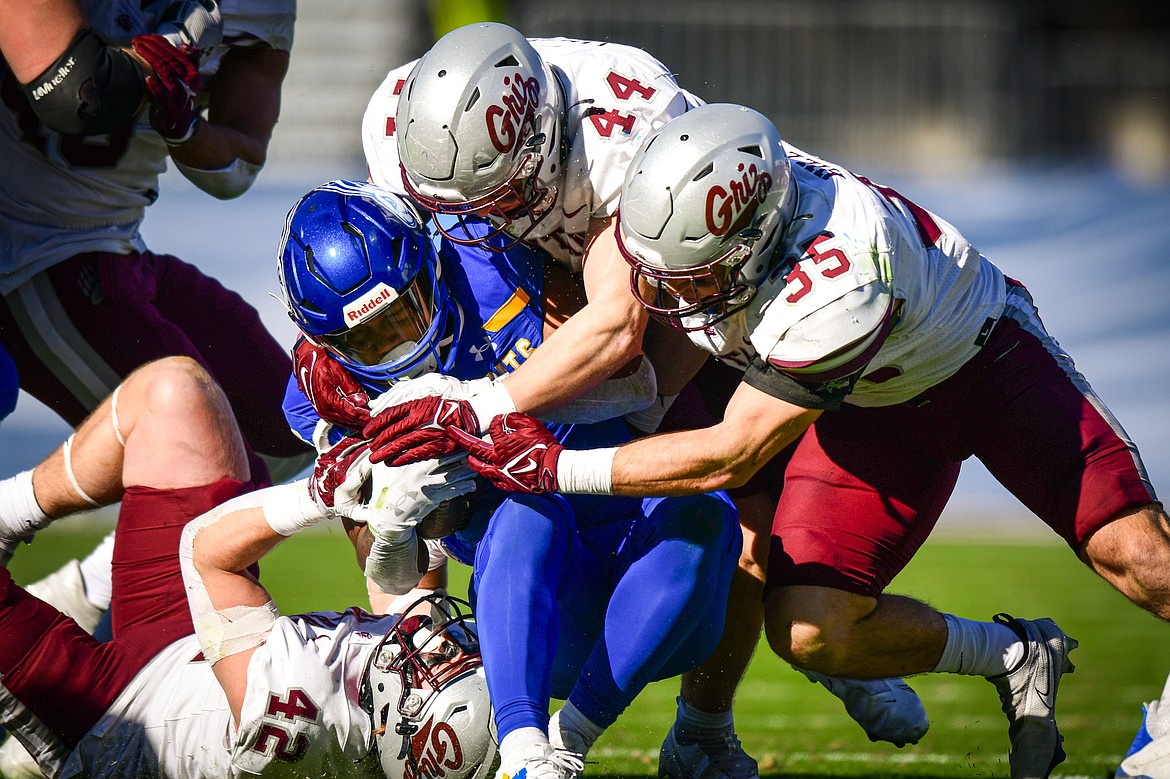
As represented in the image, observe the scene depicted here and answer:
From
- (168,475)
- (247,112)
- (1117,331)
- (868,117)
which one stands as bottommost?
(1117,331)

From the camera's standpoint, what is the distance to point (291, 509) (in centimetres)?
310

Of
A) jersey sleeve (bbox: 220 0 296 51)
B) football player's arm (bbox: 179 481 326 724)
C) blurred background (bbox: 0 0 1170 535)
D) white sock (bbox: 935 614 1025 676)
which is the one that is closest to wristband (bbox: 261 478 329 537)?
football player's arm (bbox: 179 481 326 724)

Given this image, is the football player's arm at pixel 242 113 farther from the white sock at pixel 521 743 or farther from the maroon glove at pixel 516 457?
the white sock at pixel 521 743

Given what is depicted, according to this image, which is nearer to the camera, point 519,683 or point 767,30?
point 519,683

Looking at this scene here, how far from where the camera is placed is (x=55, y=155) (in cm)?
438

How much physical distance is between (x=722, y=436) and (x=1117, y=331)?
27.7 feet

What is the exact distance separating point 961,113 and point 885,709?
29.8 ft

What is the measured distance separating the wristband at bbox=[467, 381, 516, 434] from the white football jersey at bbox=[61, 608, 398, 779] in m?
0.66

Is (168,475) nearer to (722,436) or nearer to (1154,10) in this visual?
(722,436)

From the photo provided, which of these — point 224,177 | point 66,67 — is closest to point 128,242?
point 224,177

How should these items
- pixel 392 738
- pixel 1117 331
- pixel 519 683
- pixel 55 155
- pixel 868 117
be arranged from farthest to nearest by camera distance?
pixel 868 117 → pixel 1117 331 → pixel 55 155 → pixel 392 738 → pixel 519 683

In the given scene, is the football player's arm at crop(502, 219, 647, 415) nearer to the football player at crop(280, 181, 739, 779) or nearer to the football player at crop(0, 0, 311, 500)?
the football player at crop(280, 181, 739, 779)

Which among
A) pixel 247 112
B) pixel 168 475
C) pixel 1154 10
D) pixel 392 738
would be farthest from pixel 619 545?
pixel 1154 10

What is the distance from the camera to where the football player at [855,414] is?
118 inches
